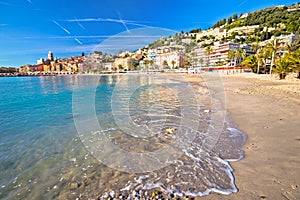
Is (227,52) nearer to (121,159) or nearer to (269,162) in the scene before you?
(269,162)

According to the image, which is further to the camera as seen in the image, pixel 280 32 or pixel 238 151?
pixel 280 32

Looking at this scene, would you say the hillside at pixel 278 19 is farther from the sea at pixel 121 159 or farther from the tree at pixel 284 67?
the sea at pixel 121 159

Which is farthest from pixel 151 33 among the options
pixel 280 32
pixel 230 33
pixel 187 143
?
pixel 230 33

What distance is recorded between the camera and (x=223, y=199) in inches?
99.3

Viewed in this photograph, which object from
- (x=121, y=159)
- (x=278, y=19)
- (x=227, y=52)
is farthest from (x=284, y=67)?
(x=278, y=19)

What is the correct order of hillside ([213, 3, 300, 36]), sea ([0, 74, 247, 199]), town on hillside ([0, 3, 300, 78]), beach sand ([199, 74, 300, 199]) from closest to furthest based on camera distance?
1. beach sand ([199, 74, 300, 199])
2. sea ([0, 74, 247, 199])
3. town on hillside ([0, 3, 300, 78])
4. hillside ([213, 3, 300, 36])

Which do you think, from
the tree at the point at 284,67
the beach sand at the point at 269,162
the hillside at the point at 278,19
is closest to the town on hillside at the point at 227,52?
the hillside at the point at 278,19

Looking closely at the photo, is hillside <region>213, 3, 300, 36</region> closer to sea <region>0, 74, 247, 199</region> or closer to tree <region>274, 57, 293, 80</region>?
tree <region>274, 57, 293, 80</region>

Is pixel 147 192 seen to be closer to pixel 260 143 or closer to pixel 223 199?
pixel 223 199

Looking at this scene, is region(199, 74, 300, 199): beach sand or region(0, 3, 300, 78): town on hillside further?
region(0, 3, 300, 78): town on hillside

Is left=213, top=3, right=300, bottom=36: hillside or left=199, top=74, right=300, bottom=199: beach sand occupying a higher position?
Answer: left=213, top=3, right=300, bottom=36: hillside

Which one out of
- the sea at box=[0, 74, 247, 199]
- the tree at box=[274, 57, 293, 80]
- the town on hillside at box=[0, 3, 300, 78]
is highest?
the town on hillside at box=[0, 3, 300, 78]

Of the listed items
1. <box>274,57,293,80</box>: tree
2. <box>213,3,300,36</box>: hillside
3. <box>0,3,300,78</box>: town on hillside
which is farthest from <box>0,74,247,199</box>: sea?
<box>213,3,300,36</box>: hillside

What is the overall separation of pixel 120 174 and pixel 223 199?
199 centimetres
